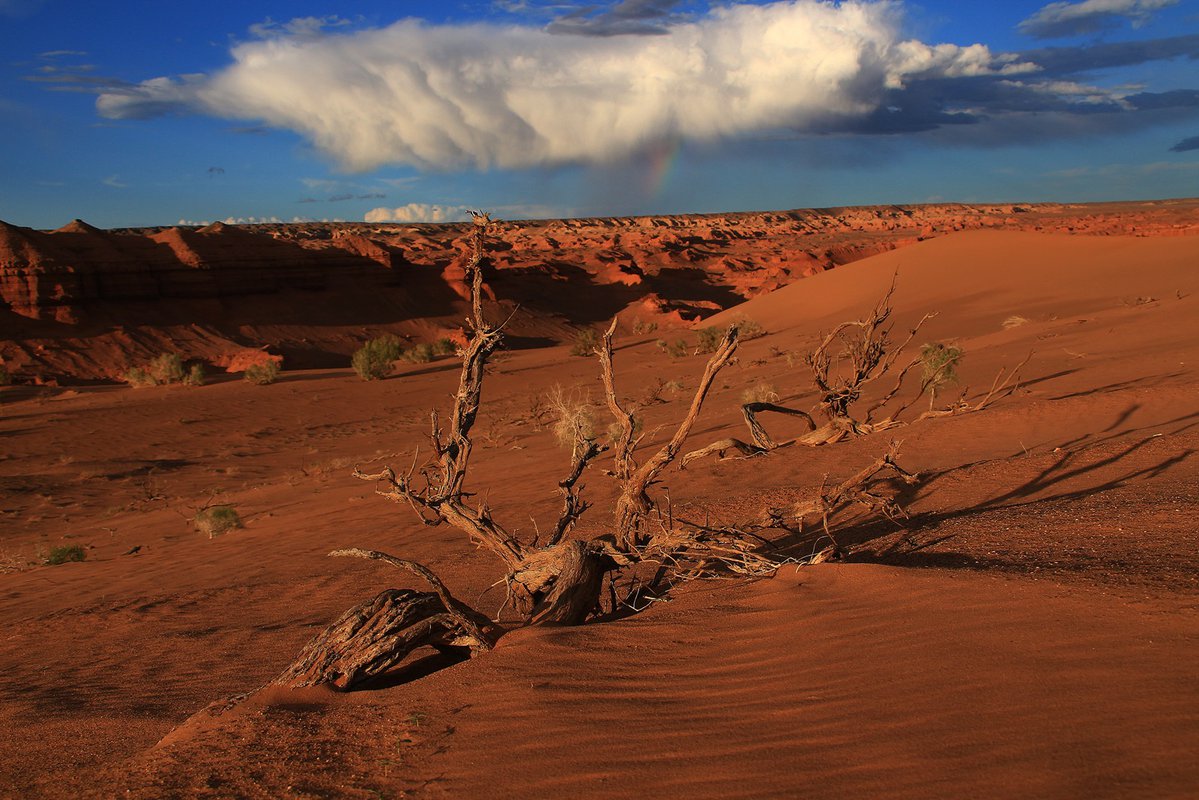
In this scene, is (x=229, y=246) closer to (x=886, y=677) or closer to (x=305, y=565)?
(x=305, y=565)

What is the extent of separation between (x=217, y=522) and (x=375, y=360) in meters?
18.3

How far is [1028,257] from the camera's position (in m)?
34.0

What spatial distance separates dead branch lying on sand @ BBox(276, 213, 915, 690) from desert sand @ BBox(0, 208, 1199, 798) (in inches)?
8.5

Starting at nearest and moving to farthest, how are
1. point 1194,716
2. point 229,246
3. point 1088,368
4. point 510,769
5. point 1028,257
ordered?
point 1194,716 < point 510,769 < point 1088,368 < point 1028,257 < point 229,246

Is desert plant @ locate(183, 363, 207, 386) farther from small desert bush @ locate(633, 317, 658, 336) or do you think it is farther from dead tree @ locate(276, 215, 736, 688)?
dead tree @ locate(276, 215, 736, 688)

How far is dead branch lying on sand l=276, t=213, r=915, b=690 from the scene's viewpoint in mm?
4270

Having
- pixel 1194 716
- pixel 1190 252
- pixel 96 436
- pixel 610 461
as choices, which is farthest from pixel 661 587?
pixel 1190 252

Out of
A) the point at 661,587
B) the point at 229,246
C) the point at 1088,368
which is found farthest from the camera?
the point at 229,246

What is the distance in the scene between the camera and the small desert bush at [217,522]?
38.4 ft

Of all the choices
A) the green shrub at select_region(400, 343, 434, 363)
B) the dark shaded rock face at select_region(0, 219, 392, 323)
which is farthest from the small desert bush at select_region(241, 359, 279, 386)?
the dark shaded rock face at select_region(0, 219, 392, 323)

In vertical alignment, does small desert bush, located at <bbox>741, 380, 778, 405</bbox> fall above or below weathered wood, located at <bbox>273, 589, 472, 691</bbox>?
above

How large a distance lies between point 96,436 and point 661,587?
1919cm

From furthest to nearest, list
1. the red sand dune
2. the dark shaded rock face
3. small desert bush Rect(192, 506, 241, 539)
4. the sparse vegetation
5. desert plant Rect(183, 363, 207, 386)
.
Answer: the dark shaded rock face → the red sand dune → the sparse vegetation → desert plant Rect(183, 363, 207, 386) → small desert bush Rect(192, 506, 241, 539)

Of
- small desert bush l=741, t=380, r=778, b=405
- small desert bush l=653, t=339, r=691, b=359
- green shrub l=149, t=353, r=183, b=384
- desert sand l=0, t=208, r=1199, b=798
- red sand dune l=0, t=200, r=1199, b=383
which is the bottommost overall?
desert sand l=0, t=208, r=1199, b=798
